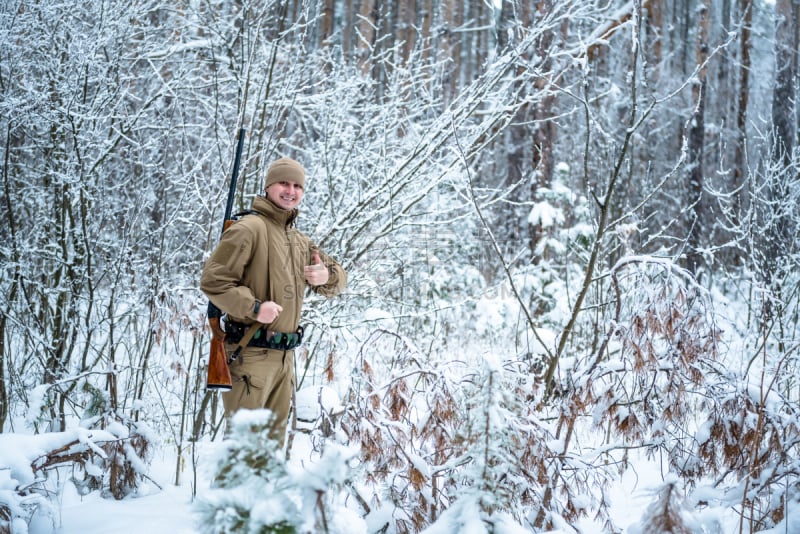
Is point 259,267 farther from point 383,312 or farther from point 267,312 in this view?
point 383,312

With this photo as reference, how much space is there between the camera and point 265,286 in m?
2.74

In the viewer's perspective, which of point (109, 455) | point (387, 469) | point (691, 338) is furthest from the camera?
point (109, 455)

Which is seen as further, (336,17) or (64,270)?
(336,17)

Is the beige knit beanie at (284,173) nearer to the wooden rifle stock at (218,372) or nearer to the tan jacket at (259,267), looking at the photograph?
the tan jacket at (259,267)

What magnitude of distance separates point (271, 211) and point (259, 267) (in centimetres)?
30

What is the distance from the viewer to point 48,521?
260 cm

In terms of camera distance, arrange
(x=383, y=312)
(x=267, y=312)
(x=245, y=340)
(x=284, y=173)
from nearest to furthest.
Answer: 1. (x=267, y=312)
2. (x=245, y=340)
3. (x=284, y=173)
4. (x=383, y=312)

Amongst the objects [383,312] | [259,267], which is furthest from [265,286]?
[383,312]

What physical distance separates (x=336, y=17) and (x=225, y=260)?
25001 millimetres

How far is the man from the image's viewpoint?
2592 mm

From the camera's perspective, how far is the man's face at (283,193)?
2832mm

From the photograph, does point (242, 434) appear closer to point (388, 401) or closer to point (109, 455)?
point (388, 401)

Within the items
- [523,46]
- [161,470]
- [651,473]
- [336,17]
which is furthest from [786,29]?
[336,17]

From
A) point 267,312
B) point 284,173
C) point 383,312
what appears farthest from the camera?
point 383,312
